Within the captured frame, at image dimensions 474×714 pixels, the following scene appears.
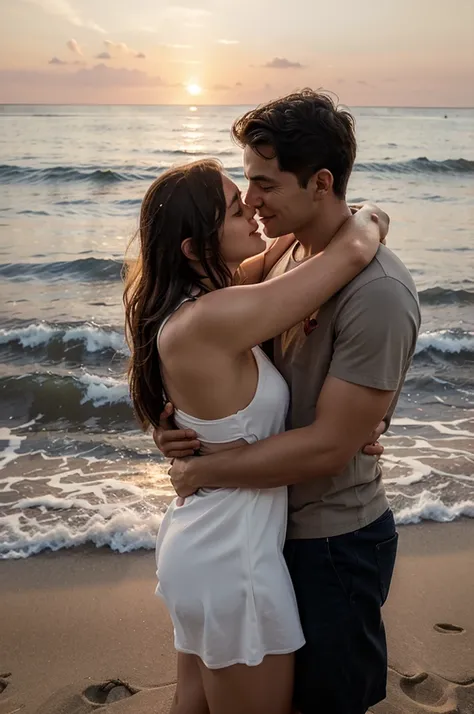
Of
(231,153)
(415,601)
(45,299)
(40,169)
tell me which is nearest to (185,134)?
(231,153)

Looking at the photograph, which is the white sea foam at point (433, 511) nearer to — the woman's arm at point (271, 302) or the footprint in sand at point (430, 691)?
the footprint in sand at point (430, 691)

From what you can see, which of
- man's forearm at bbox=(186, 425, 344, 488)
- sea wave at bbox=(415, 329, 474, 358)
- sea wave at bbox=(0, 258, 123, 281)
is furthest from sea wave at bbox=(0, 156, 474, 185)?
man's forearm at bbox=(186, 425, 344, 488)

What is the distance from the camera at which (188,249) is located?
A: 245 cm

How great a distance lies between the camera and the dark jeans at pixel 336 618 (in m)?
2.45

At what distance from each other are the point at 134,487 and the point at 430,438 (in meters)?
2.57

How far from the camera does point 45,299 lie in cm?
1197

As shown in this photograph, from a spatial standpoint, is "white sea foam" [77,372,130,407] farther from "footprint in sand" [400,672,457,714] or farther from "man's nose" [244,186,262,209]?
"man's nose" [244,186,262,209]

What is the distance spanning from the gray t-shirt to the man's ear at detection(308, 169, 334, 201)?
287mm

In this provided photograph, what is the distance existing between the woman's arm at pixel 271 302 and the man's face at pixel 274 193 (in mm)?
257

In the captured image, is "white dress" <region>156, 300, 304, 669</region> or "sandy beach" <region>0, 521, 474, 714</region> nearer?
"white dress" <region>156, 300, 304, 669</region>

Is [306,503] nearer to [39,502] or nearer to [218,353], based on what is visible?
[218,353]

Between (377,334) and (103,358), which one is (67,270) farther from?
(377,334)

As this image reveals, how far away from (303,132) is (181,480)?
3.84 ft

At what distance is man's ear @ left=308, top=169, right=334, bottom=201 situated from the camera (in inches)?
Answer: 99.3
